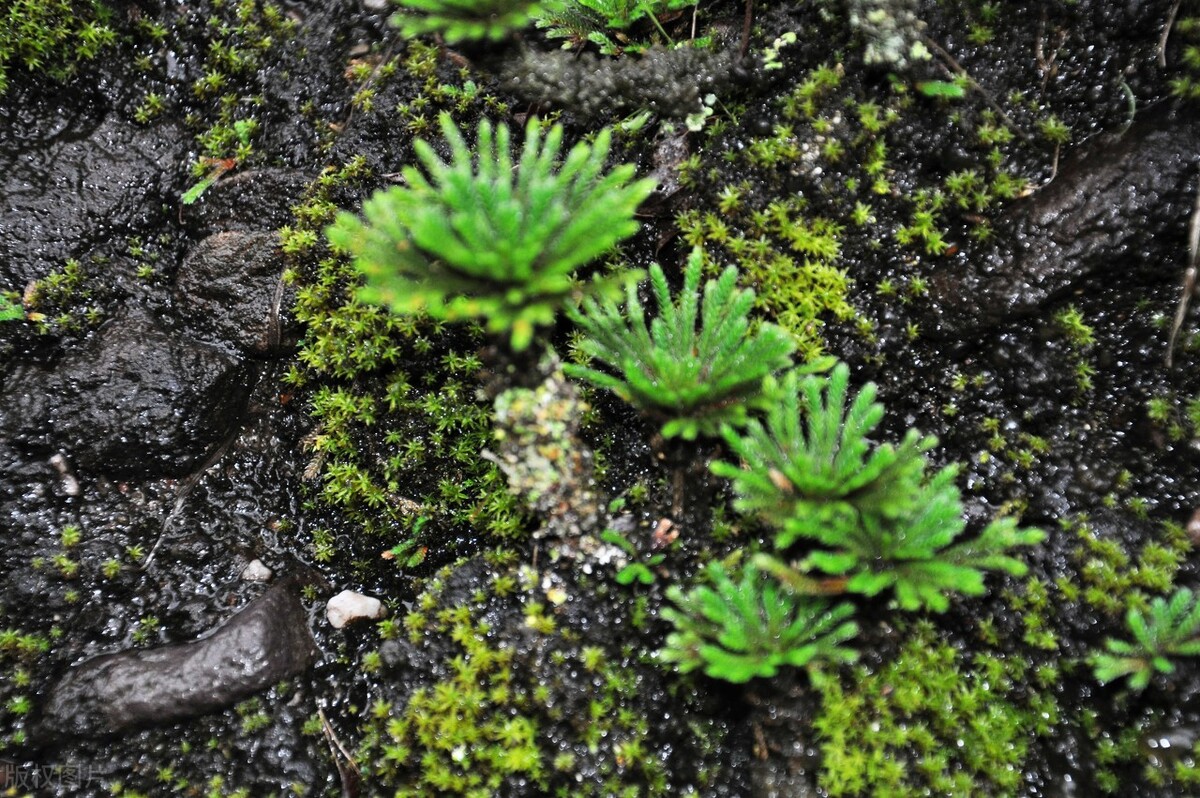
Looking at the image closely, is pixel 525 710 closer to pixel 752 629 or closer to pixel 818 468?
pixel 752 629

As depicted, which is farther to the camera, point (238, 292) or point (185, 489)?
point (238, 292)

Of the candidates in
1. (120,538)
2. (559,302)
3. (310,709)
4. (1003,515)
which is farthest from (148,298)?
(1003,515)

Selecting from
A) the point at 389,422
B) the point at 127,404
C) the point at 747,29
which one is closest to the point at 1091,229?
the point at 747,29

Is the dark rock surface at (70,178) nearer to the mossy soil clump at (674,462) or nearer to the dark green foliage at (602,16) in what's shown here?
the mossy soil clump at (674,462)

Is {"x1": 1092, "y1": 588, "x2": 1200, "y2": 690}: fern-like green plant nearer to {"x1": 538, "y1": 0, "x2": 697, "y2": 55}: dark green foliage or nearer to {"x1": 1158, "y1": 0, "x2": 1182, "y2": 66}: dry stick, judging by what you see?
{"x1": 1158, "y1": 0, "x2": 1182, "y2": 66}: dry stick

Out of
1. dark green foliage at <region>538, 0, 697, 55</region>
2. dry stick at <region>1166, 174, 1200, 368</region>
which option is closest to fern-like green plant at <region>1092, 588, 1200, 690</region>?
dry stick at <region>1166, 174, 1200, 368</region>

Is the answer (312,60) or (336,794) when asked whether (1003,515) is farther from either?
(312,60)
